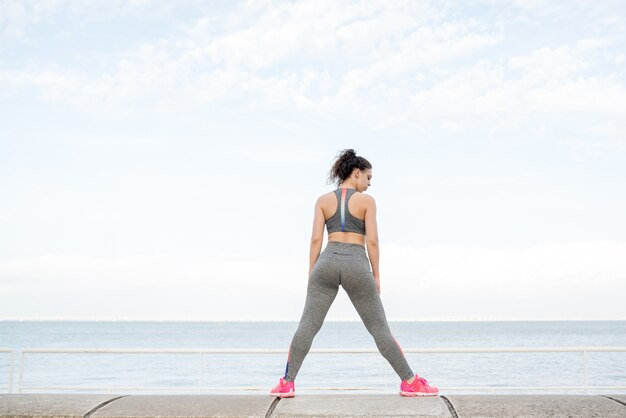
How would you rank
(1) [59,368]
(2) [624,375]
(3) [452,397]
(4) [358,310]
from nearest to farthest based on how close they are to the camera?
(3) [452,397]
(4) [358,310]
(2) [624,375]
(1) [59,368]

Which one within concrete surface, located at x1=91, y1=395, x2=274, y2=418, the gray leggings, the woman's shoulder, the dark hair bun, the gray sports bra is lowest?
concrete surface, located at x1=91, y1=395, x2=274, y2=418

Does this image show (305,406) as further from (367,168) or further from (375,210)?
(367,168)

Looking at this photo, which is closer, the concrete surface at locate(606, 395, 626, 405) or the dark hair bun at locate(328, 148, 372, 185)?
the concrete surface at locate(606, 395, 626, 405)

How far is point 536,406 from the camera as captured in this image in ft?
9.57

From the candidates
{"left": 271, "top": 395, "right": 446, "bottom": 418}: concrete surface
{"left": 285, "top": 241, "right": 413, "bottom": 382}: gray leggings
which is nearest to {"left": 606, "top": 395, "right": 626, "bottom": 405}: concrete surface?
{"left": 271, "top": 395, "right": 446, "bottom": 418}: concrete surface

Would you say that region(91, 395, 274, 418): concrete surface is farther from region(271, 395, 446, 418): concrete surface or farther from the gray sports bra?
the gray sports bra

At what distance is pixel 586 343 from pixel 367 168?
262 ft

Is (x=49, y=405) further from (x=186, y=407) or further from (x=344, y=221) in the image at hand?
(x=344, y=221)

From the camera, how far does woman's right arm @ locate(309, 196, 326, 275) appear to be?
4.26 meters

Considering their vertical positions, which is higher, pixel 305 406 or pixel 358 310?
pixel 358 310

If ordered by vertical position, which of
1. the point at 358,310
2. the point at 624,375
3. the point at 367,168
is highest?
the point at 367,168

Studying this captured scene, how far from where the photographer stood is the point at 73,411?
2.93 m

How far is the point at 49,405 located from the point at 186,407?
0.60m

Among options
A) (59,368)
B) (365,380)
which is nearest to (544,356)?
(365,380)
